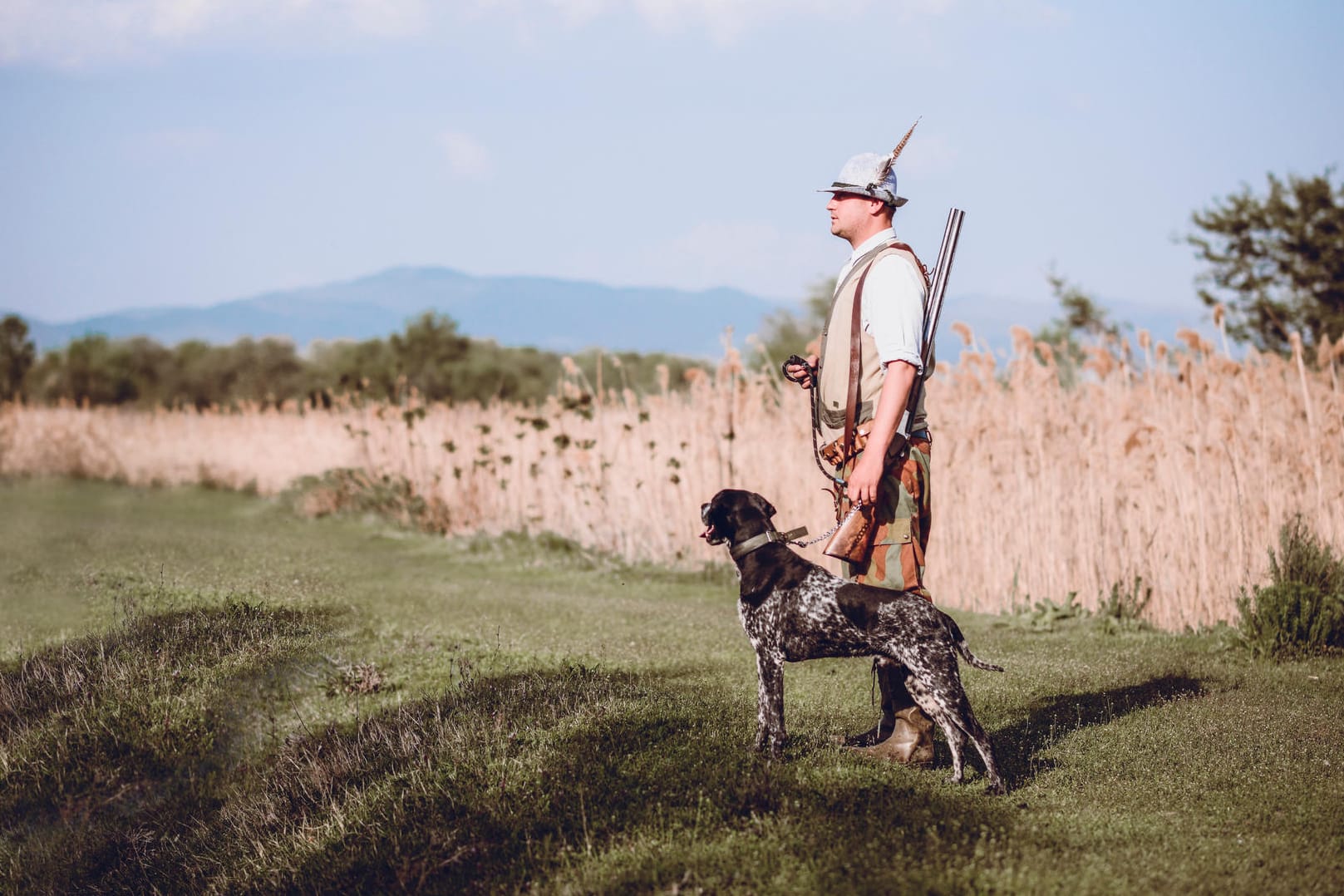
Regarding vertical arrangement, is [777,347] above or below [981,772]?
above

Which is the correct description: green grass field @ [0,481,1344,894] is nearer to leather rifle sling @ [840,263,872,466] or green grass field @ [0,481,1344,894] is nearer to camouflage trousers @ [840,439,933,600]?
camouflage trousers @ [840,439,933,600]

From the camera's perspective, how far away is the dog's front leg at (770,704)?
14.7 feet

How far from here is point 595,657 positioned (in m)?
7.18

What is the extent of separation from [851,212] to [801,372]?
74 centimetres

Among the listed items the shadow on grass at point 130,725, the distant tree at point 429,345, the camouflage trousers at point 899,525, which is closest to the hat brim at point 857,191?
the camouflage trousers at point 899,525

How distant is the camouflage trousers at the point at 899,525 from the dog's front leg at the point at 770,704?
615 millimetres

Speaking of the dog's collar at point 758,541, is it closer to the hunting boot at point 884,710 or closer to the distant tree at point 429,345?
the hunting boot at point 884,710

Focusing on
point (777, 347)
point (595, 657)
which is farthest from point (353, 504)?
point (777, 347)

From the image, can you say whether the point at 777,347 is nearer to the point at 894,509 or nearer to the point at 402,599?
the point at 402,599

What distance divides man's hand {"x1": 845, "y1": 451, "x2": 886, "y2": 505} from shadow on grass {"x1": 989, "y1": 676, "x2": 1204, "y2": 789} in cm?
131

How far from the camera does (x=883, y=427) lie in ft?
14.6

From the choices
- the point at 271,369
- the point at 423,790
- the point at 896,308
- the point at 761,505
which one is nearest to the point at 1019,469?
the point at 896,308

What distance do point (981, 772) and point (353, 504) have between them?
11.3m

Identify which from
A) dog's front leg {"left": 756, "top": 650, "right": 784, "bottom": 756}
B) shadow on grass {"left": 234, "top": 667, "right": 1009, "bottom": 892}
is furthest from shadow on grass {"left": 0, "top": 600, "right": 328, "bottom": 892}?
dog's front leg {"left": 756, "top": 650, "right": 784, "bottom": 756}
